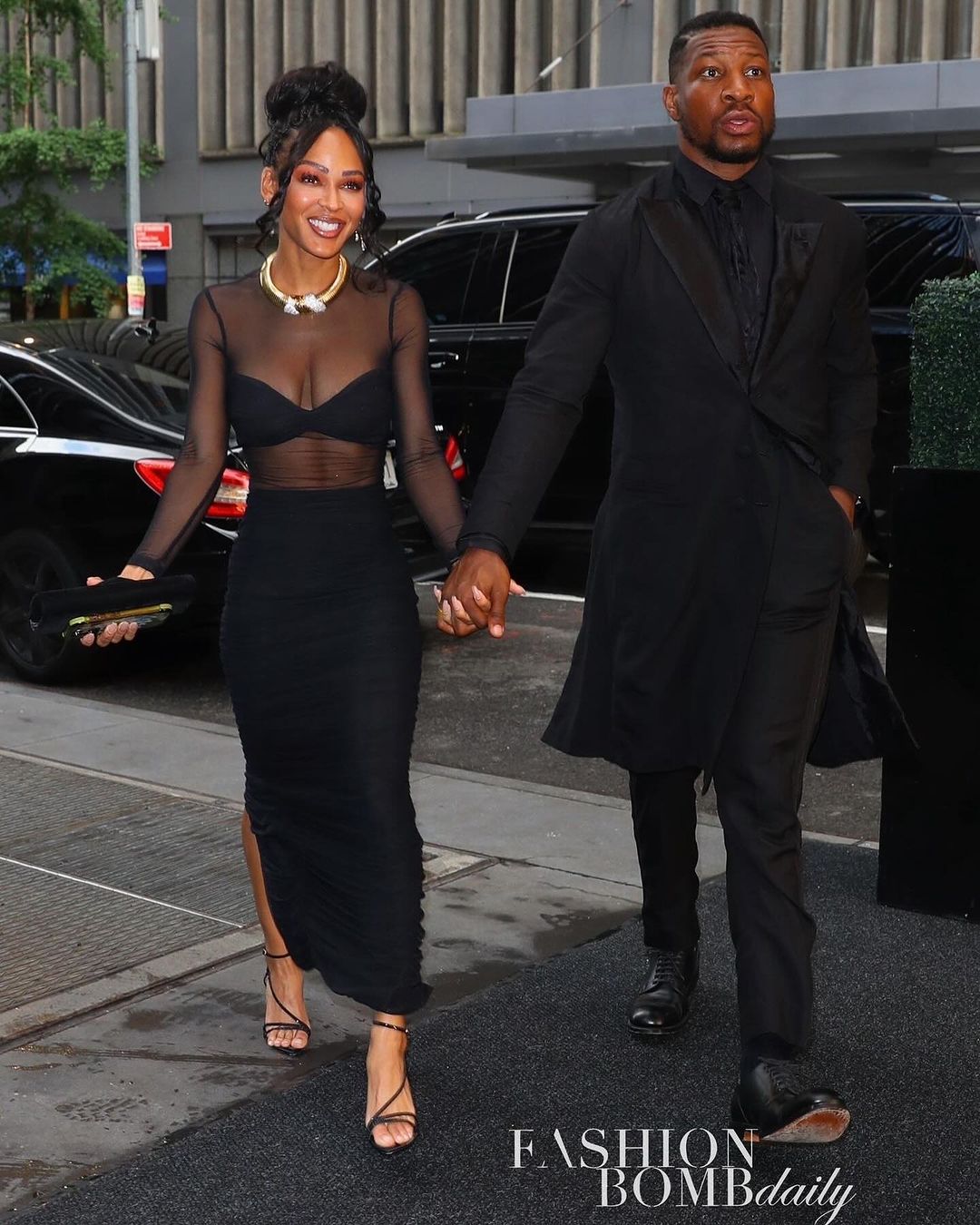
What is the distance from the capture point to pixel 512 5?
83.9 ft

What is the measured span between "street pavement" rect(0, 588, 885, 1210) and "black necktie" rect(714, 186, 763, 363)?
1.80m

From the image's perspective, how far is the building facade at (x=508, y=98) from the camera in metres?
19.1

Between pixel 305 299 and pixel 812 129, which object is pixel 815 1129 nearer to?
pixel 305 299

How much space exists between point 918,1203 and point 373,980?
114cm

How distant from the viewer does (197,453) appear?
150 inches

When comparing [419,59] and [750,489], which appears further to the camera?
[419,59]

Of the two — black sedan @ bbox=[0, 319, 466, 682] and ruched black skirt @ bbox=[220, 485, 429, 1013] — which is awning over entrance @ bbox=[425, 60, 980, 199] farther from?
ruched black skirt @ bbox=[220, 485, 429, 1013]

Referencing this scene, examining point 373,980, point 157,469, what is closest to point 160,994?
point 373,980

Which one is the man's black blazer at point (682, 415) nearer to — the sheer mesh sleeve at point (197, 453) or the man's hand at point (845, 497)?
the man's hand at point (845, 497)

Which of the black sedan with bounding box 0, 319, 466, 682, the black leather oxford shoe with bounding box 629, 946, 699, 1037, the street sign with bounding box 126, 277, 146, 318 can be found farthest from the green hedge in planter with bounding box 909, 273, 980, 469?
the street sign with bounding box 126, 277, 146, 318

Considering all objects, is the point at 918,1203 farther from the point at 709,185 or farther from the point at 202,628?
the point at 202,628

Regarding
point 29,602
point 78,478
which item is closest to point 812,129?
point 78,478

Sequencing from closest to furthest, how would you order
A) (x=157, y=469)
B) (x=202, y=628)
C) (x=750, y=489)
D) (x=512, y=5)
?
1. (x=750, y=489)
2. (x=157, y=469)
3. (x=202, y=628)
4. (x=512, y=5)

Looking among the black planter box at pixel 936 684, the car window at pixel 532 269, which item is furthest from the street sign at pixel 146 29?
the black planter box at pixel 936 684
